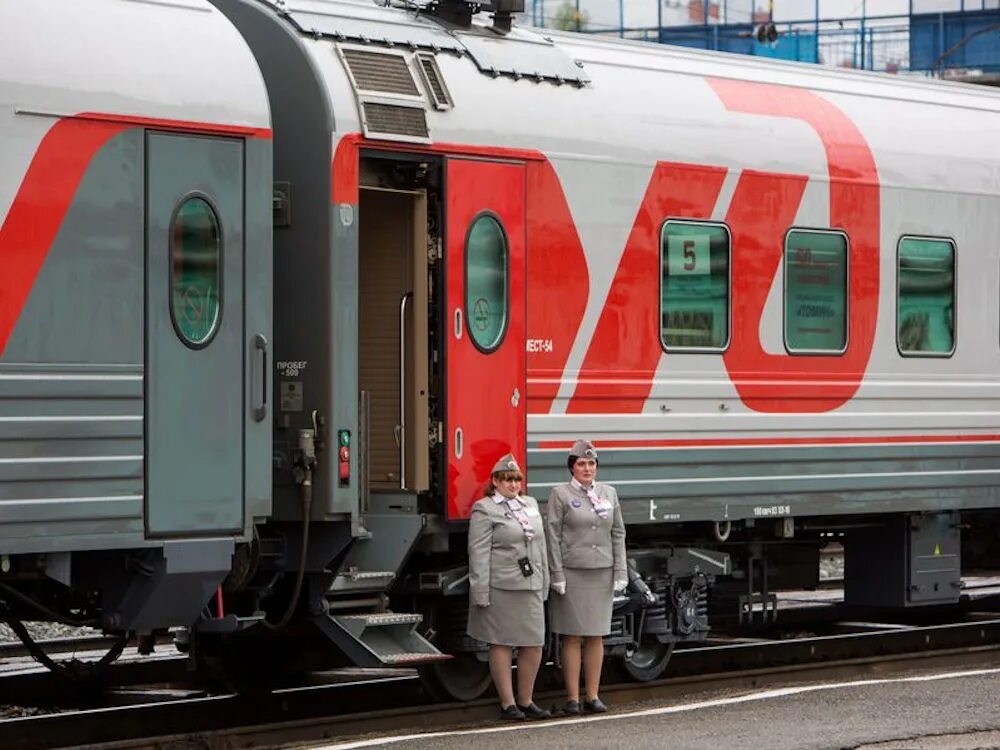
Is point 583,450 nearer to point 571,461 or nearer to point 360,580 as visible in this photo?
point 571,461

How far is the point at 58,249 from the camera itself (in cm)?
1027

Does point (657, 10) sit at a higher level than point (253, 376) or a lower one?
higher

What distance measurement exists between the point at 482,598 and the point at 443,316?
1586 millimetres

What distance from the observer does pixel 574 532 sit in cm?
1216

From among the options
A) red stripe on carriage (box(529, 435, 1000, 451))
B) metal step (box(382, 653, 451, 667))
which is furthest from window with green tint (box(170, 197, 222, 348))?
red stripe on carriage (box(529, 435, 1000, 451))

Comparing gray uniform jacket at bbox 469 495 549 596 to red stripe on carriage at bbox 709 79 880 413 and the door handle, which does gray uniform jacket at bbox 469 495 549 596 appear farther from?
red stripe on carriage at bbox 709 79 880 413

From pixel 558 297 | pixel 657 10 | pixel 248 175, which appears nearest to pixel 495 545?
pixel 558 297

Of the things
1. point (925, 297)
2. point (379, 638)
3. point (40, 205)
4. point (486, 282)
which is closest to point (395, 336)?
point (486, 282)

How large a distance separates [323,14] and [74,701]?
4.55 m

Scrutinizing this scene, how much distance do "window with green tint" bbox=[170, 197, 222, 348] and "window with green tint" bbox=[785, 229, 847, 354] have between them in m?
4.37

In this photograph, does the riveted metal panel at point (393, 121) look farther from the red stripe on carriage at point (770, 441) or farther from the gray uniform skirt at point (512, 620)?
the gray uniform skirt at point (512, 620)

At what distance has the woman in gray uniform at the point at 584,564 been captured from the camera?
12.1 meters

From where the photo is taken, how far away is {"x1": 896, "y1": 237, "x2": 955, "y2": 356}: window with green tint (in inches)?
574

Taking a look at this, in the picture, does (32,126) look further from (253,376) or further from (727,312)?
(727,312)
